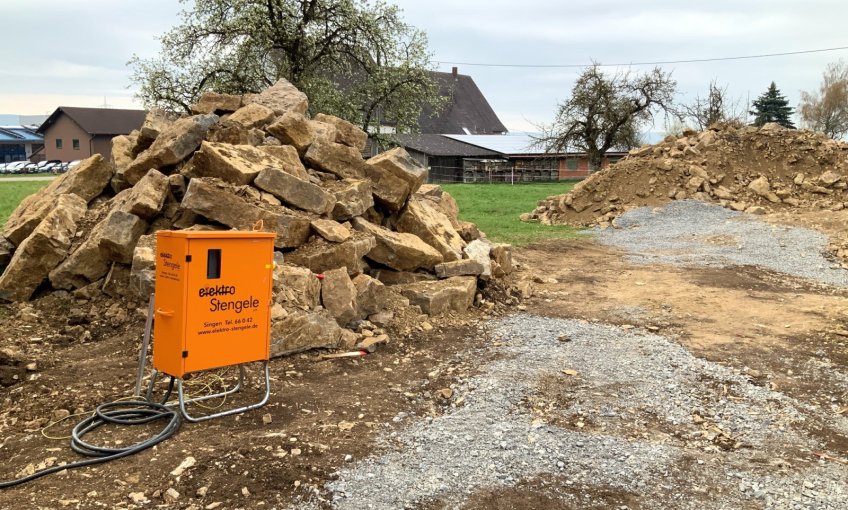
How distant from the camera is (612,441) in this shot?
4.80 metres

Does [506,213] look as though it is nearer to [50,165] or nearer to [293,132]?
[293,132]

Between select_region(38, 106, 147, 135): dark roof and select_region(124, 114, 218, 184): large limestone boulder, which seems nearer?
select_region(124, 114, 218, 184): large limestone boulder

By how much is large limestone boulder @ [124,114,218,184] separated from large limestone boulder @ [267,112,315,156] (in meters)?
0.90

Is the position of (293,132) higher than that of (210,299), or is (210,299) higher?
(293,132)

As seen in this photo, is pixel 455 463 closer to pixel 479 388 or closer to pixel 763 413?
pixel 479 388

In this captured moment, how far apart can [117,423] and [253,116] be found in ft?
18.8

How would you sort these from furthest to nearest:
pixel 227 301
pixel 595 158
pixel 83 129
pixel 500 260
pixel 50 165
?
1. pixel 83 129
2. pixel 50 165
3. pixel 595 158
4. pixel 500 260
5. pixel 227 301

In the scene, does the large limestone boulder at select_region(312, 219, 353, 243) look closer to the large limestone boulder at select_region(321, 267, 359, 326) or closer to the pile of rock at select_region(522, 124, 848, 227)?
the large limestone boulder at select_region(321, 267, 359, 326)

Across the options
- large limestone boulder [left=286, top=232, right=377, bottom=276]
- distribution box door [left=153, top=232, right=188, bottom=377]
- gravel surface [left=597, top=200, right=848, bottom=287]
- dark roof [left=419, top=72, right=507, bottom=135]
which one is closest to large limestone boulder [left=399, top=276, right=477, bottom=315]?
large limestone boulder [left=286, top=232, right=377, bottom=276]

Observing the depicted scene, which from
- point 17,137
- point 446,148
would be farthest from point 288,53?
point 17,137

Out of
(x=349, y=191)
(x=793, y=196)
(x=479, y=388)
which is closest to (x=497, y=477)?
(x=479, y=388)

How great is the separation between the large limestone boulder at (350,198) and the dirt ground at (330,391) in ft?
6.09

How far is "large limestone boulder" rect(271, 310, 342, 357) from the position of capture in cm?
635

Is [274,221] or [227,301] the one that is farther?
[274,221]
